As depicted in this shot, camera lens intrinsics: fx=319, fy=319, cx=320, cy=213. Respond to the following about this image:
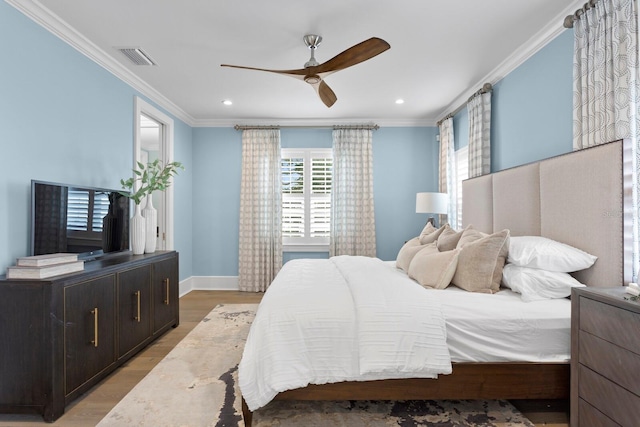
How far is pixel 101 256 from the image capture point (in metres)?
2.88

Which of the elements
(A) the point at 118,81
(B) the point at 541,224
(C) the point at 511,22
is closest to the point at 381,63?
(C) the point at 511,22

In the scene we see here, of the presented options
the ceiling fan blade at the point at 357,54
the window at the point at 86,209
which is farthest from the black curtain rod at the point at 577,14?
the window at the point at 86,209

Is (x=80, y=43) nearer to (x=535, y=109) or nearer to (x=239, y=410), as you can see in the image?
(x=239, y=410)

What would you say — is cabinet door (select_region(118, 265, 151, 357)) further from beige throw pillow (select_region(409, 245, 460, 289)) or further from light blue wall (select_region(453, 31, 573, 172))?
light blue wall (select_region(453, 31, 573, 172))

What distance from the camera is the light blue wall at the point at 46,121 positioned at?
84.5 inches

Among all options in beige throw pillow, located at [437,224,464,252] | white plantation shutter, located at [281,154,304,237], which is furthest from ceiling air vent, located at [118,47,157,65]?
beige throw pillow, located at [437,224,464,252]

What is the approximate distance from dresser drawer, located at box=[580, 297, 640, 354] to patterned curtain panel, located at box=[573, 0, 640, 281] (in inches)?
20.7

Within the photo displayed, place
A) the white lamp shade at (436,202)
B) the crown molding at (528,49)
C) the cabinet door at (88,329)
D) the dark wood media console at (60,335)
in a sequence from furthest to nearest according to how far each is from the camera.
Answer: the white lamp shade at (436,202) → the crown molding at (528,49) → the cabinet door at (88,329) → the dark wood media console at (60,335)

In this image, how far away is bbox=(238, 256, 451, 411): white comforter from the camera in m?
1.68

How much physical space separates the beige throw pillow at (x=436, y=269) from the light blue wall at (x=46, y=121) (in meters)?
2.86

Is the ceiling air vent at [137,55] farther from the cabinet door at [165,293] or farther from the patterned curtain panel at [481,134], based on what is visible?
the patterned curtain panel at [481,134]

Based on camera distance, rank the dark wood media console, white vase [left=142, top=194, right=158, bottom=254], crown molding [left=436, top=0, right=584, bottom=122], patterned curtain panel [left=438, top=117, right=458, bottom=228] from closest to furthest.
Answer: the dark wood media console → crown molding [left=436, top=0, right=584, bottom=122] → white vase [left=142, top=194, right=158, bottom=254] → patterned curtain panel [left=438, top=117, right=458, bottom=228]

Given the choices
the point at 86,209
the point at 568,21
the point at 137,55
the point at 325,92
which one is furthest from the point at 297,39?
the point at 86,209

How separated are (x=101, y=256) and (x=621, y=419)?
143 inches
